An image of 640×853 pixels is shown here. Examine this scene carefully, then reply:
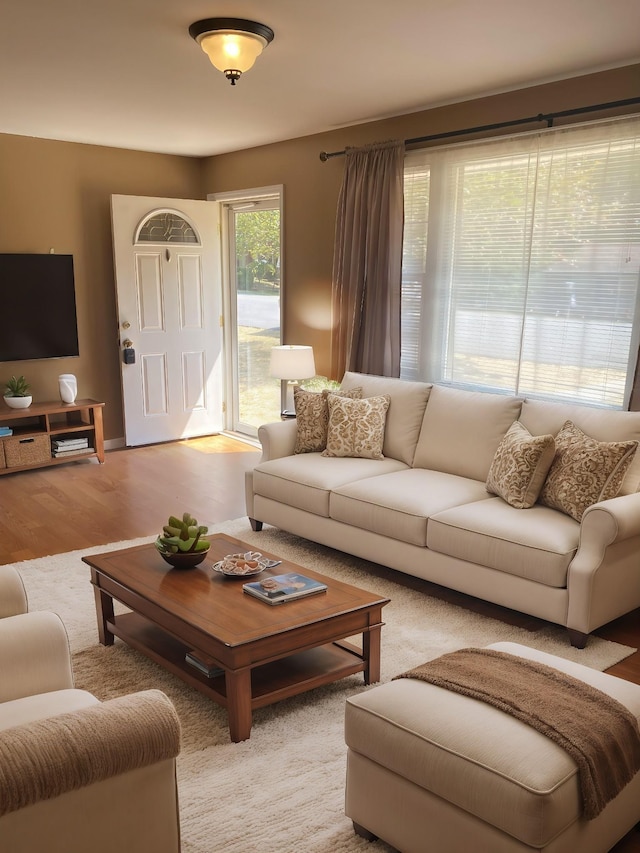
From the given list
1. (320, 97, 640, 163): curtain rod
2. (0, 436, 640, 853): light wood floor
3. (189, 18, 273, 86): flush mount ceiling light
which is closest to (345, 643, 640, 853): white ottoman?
(0, 436, 640, 853): light wood floor

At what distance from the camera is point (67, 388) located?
618 centimetres

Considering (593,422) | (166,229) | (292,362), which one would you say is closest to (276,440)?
(292,362)

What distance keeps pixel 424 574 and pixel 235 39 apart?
8.57 feet

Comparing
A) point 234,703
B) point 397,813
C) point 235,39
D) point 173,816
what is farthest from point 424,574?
point 235,39

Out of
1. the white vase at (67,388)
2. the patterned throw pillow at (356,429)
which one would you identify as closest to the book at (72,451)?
the white vase at (67,388)

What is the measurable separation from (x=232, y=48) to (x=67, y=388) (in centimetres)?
357

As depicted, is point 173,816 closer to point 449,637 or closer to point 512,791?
point 512,791

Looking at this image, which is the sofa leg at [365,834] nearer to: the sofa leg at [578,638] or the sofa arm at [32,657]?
the sofa arm at [32,657]

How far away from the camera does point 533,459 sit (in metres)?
3.52

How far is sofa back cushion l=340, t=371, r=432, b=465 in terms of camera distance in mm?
4473

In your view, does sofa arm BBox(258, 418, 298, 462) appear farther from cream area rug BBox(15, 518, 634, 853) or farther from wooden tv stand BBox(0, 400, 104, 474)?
wooden tv stand BBox(0, 400, 104, 474)

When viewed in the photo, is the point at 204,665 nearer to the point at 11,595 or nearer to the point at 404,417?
the point at 11,595

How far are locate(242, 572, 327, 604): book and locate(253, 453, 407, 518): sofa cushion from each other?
117 centimetres

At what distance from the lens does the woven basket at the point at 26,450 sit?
5797 mm
